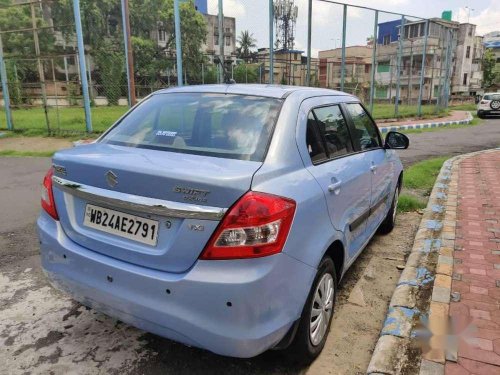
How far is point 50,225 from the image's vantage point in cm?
A: 252

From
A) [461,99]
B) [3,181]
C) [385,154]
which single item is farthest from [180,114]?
[461,99]

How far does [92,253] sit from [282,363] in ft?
4.19

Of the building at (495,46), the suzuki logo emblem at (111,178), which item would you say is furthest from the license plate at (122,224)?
the building at (495,46)

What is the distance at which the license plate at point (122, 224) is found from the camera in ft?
6.90

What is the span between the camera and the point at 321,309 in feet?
8.36

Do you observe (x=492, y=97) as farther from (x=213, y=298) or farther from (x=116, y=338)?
(x=213, y=298)

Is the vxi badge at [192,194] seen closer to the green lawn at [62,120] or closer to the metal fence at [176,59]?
the metal fence at [176,59]

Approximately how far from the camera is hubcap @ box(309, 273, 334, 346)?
2463 mm

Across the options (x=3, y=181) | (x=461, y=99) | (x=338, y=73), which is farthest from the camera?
(x=461, y=99)

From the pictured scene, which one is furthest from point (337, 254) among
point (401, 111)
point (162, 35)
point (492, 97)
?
point (162, 35)

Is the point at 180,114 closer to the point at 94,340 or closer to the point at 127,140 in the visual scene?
the point at 127,140

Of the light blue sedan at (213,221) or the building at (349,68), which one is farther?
the building at (349,68)

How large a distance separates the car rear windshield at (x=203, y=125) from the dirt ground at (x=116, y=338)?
123 cm

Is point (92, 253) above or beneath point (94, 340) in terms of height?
above
